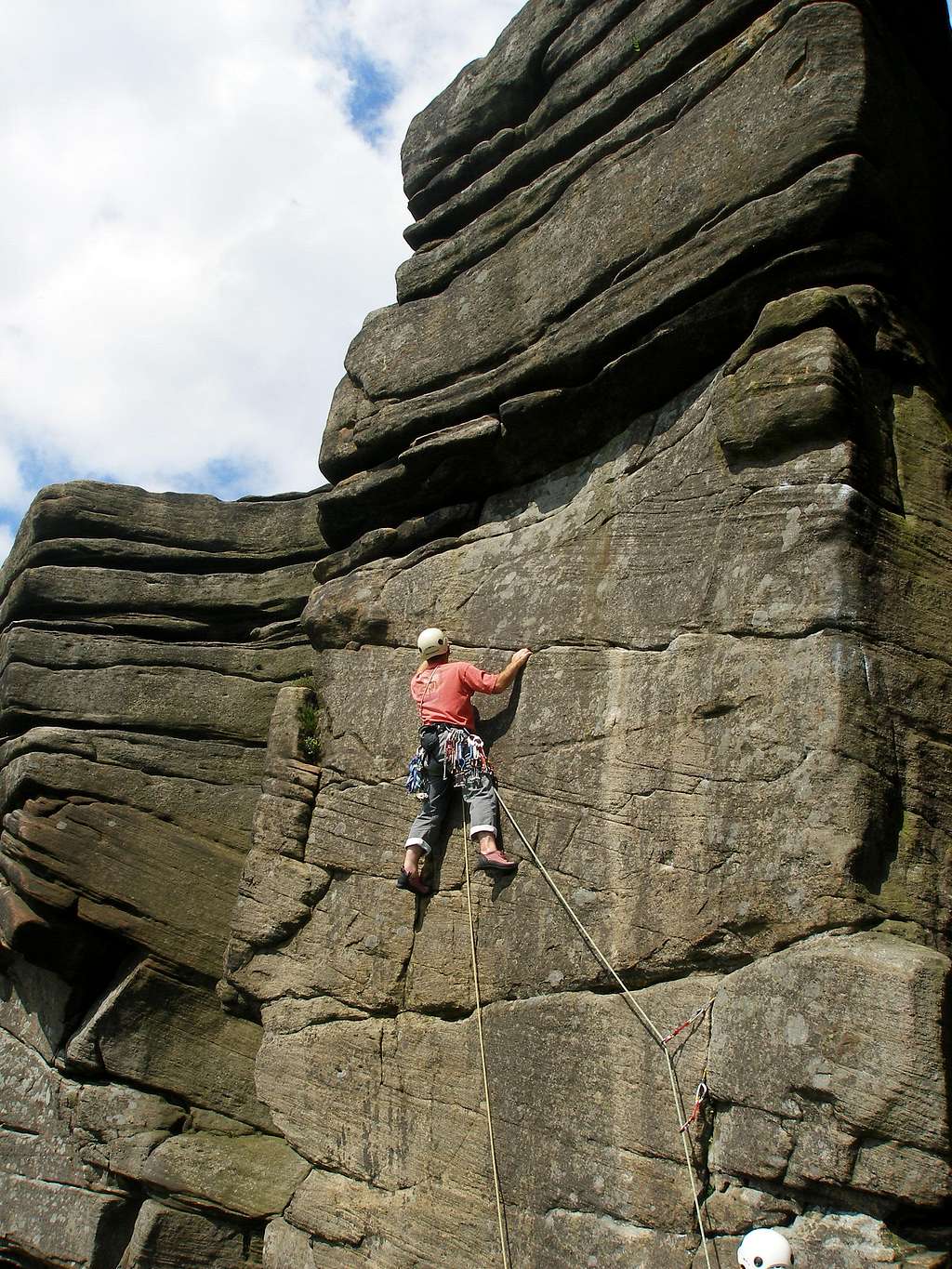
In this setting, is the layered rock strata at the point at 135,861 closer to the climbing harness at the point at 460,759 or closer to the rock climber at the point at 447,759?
the rock climber at the point at 447,759

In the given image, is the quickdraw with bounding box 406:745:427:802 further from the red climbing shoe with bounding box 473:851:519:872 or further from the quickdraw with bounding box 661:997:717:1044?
the quickdraw with bounding box 661:997:717:1044

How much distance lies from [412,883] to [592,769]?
1.63 meters

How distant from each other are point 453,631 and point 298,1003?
10.2 ft

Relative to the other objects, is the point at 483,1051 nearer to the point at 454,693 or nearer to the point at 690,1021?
the point at 690,1021

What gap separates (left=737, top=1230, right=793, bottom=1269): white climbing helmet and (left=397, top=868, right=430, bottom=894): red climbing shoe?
137 inches

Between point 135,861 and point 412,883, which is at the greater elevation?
point 135,861

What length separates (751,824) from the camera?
6754 millimetres

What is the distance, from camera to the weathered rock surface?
20.9 ft

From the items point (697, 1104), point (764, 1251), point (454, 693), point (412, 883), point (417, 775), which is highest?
point (454, 693)

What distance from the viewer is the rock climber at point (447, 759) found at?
826 cm

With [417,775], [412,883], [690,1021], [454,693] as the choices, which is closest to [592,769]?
[454,693]

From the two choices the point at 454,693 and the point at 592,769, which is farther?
the point at 454,693

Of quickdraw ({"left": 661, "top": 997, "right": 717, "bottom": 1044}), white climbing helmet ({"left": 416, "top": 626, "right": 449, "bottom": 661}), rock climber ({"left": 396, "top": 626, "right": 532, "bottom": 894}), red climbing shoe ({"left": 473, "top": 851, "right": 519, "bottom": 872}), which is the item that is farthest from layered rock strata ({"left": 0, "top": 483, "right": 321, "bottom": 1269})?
white climbing helmet ({"left": 416, "top": 626, "right": 449, "bottom": 661})

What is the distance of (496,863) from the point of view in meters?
7.86
